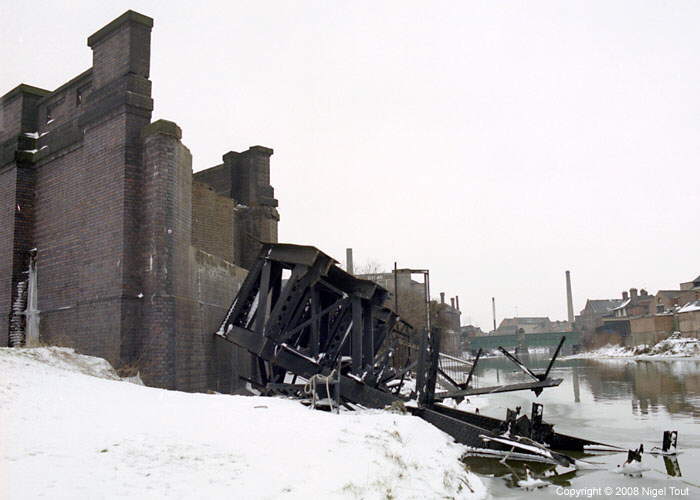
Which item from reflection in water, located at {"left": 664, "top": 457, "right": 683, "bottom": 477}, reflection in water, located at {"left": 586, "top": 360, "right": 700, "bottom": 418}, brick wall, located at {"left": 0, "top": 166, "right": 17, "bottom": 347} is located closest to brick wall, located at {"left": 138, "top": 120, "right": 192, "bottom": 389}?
brick wall, located at {"left": 0, "top": 166, "right": 17, "bottom": 347}

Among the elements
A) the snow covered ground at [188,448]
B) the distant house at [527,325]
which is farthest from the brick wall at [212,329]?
the distant house at [527,325]

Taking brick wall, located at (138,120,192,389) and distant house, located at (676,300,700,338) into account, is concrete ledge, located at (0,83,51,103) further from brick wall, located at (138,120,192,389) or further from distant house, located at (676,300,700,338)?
distant house, located at (676,300,700,338)

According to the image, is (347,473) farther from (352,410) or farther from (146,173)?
(146,173)

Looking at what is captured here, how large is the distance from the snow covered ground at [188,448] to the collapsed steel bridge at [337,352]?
2.16m

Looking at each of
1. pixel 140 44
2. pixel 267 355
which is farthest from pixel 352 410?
pixel 140 44

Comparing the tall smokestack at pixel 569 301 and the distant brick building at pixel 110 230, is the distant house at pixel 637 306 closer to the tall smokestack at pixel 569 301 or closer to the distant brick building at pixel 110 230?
the tall smokestack at pixel 569 301

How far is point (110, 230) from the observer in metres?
11.6

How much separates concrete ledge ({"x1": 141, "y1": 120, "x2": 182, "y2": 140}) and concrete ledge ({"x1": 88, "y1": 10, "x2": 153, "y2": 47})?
2.22 meters

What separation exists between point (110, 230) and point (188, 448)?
24.1 feet

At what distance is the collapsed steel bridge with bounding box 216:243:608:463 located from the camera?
34.1 feet

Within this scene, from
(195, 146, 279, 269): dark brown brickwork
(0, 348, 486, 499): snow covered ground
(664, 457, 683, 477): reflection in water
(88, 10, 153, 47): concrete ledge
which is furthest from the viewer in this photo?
(195, 146, 279, 269): dark brown brickwork

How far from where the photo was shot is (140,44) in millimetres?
12023

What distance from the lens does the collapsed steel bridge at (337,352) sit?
10.4m

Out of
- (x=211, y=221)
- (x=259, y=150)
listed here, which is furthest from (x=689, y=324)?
(x=211, y=221)
